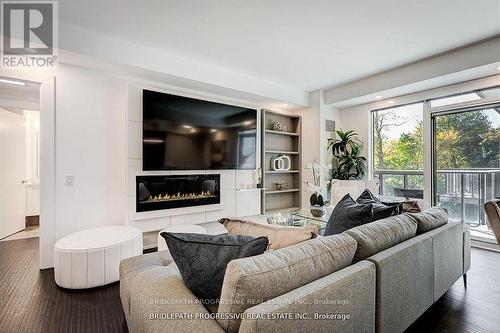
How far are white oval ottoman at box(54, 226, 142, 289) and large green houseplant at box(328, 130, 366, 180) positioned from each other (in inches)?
151

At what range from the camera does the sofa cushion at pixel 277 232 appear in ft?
4.28

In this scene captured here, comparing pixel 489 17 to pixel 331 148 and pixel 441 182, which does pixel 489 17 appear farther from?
pixel 331 148

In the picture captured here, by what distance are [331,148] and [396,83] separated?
1.61 meters

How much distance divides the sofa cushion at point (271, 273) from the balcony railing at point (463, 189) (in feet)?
12.1

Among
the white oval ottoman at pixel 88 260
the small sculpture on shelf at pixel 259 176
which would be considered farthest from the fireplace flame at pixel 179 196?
the small sculpture on shelf at pixel 259 176

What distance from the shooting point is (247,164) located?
4188mm

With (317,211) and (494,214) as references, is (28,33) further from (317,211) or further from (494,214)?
(494,214)

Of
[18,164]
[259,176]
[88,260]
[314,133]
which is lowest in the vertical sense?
[88,260]

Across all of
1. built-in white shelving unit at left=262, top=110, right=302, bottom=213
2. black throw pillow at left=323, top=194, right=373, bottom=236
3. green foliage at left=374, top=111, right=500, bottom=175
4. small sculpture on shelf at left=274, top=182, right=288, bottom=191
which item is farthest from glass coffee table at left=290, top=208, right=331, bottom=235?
green foliage at left=374, top=111, right=500, bottom=175

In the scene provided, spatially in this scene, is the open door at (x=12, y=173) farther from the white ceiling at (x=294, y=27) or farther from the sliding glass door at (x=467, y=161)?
the sliding glass door at (x=467, y=161)

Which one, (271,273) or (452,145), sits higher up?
(452,145)

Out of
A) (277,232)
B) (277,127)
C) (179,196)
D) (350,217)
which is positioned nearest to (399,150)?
(277,127)

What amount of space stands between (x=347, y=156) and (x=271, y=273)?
13.8ft

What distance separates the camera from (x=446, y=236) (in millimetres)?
1917
